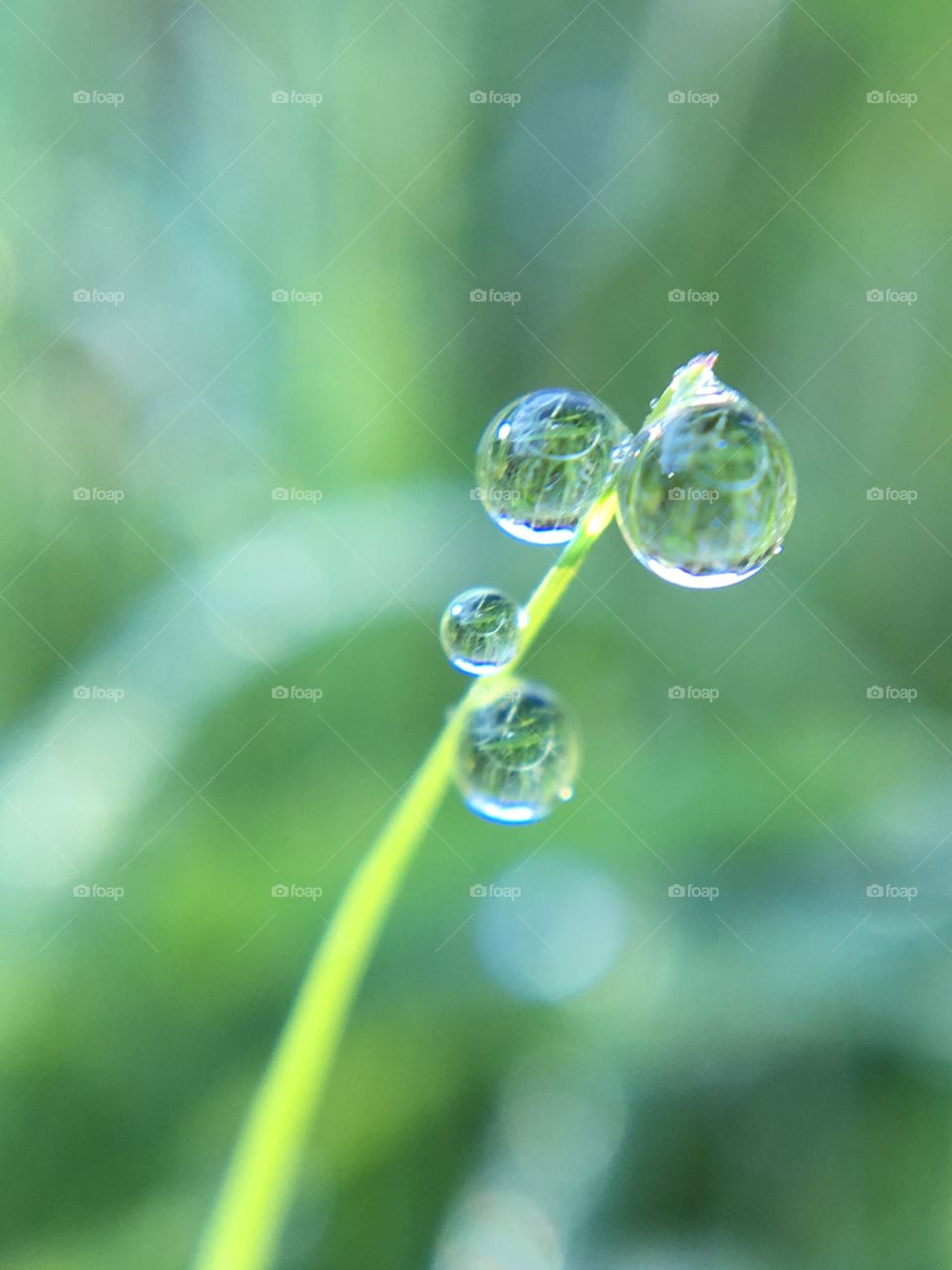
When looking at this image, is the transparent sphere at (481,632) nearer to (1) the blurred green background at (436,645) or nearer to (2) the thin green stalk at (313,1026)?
(2) the thin green stalk at (313,1026)

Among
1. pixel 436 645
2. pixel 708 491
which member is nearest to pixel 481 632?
pixel 708 491

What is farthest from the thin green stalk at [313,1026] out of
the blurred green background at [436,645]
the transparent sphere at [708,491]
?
the blurred green background at [436,645]

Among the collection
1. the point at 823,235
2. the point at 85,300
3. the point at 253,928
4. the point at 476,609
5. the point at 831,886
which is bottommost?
the point at 253,928

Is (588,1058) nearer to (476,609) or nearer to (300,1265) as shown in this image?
(300,1265)

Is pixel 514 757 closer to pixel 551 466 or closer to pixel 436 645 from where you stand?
pixel 551 466

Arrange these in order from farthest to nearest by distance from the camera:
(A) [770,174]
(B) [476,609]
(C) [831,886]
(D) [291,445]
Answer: (A) [770,174]
(D) [291,445]
(C) [831,886]
(B) [476,609]

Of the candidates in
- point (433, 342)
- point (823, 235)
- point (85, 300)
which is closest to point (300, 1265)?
point (433, 342)

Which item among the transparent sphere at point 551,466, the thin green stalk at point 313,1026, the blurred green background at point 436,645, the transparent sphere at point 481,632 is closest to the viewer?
the thin green stalk at point 313,1026
